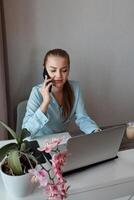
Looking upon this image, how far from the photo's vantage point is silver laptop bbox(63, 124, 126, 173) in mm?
1066

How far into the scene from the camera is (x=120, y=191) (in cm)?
113

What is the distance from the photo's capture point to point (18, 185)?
1.00 metres

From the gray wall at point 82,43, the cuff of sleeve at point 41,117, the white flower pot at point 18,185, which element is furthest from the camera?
the gray wall at point 82,43

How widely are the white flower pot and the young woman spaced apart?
42 cm

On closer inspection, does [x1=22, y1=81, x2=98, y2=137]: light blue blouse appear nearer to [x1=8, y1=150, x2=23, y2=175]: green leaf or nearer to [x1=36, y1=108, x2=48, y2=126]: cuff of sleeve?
[x1=36, y1=108, x2=48, y2=126]: cuff of sleeve

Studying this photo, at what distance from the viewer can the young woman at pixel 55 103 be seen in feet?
4.87

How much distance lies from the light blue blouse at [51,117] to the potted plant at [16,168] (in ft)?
1.24

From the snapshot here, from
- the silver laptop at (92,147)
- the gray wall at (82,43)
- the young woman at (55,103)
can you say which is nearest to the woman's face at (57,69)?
the young woman at (55,103)

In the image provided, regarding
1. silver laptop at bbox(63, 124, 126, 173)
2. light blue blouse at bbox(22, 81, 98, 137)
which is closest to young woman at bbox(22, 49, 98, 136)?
light blue blouse at bbox(22, 81, 98, 137)

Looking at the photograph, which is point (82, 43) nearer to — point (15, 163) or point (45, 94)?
point (45, 94)

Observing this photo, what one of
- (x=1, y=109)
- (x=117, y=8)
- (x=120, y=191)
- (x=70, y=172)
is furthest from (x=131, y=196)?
(x=117, y=8)

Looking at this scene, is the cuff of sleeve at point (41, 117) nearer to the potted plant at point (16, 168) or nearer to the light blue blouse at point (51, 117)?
the light blue blouse at point (51, 117)

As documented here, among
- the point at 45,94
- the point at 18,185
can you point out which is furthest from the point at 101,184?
the point at 45,94

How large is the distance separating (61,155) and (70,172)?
0.31 metres
